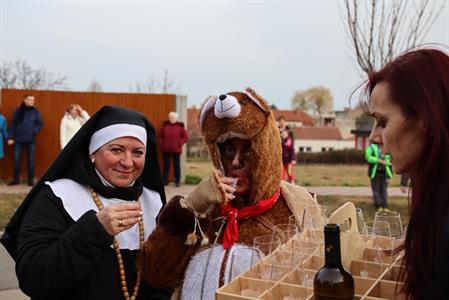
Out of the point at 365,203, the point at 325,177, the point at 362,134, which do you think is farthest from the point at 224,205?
the point at 362,134

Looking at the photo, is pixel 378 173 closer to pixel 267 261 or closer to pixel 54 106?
pixel 54 106

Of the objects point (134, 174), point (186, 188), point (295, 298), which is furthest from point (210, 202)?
point (186, 188)

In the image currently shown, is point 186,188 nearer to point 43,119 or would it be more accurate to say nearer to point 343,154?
point 43,119

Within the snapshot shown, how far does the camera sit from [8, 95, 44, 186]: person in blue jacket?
11414 mm

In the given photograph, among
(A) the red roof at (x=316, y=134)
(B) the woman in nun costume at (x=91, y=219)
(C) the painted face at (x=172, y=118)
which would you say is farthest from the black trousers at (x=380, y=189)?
(A) the red roof at (x=316, y=134)

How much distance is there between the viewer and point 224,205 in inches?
102

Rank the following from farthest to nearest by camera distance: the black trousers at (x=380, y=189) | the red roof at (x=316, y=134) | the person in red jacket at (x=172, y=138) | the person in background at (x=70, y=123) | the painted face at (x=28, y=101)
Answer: the red roof at (x=316, y=134)
the person in red jacket at (x=172, y=138)
the painted face at (x=28, y=101)
the person in background at (x=70, y=123)
the black trousers at (x=380, y=189)

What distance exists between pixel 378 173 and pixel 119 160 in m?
8.33

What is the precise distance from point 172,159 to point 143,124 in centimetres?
1040

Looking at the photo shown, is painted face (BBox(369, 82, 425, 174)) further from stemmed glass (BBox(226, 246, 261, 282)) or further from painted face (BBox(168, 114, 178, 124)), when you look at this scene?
painted face (BBox(168, 114, 178, 124))

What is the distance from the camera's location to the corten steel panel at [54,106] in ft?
40.5

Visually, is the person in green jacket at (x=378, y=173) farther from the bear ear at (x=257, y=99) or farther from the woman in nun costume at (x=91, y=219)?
the woman in nun costume at (x=91, y=219)

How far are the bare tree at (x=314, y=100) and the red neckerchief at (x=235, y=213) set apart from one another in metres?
86.6

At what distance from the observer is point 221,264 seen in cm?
243
